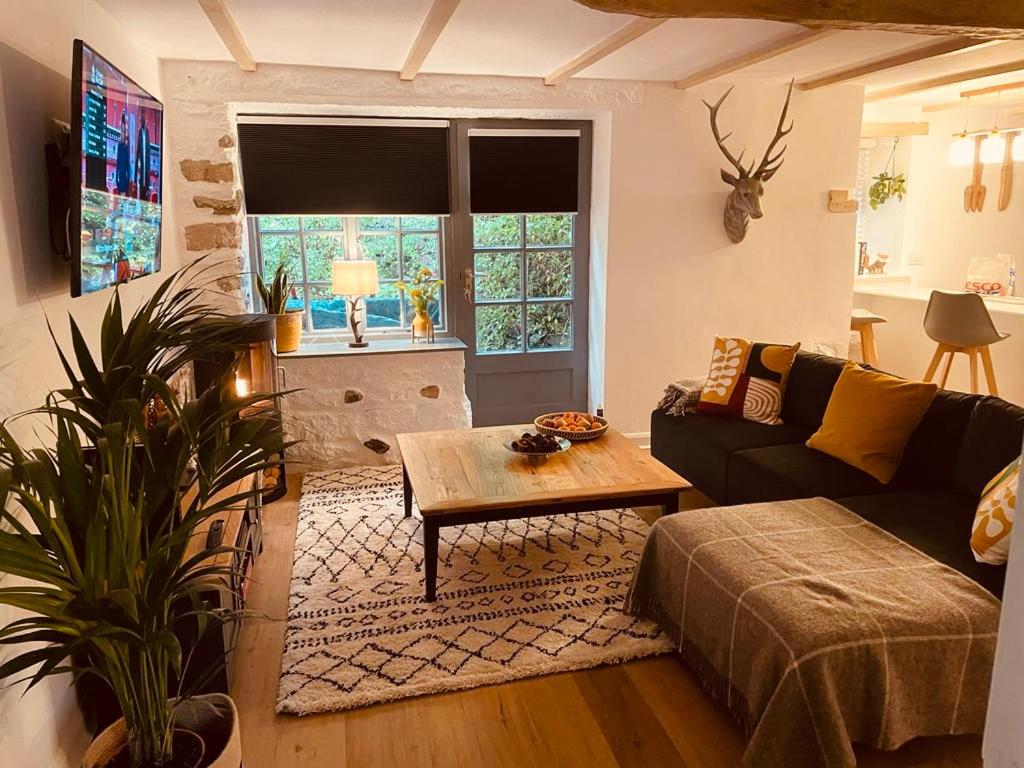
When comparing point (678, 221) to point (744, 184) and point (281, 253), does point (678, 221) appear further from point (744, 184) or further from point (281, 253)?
point (281, 253)

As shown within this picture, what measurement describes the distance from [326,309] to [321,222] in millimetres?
532

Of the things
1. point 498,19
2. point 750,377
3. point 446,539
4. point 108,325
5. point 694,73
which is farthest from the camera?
point 694,73

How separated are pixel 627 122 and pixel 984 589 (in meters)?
3.25

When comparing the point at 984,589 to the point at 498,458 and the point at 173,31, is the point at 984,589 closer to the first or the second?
the point at 498,458

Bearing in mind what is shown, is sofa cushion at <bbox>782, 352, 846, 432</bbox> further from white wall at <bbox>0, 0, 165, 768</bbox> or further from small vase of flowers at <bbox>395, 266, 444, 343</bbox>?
white wall at <bbox>0, 0, 165, 768</bbox>

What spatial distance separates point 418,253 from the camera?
4.78 meters

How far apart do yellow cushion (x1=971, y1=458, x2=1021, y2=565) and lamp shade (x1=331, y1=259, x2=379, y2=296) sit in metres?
3.16

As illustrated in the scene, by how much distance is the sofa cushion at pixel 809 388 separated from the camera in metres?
3.51

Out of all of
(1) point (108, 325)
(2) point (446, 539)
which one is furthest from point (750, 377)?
(1) point (108, 325)

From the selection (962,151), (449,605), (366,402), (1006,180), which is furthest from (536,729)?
(1006,180)

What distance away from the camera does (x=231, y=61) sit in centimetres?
388

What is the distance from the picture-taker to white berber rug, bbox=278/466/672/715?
2.41m

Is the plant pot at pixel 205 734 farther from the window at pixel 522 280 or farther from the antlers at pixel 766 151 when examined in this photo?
the antlers at pixel 766 151

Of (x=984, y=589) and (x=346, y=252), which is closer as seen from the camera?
(x=984, y=589)
